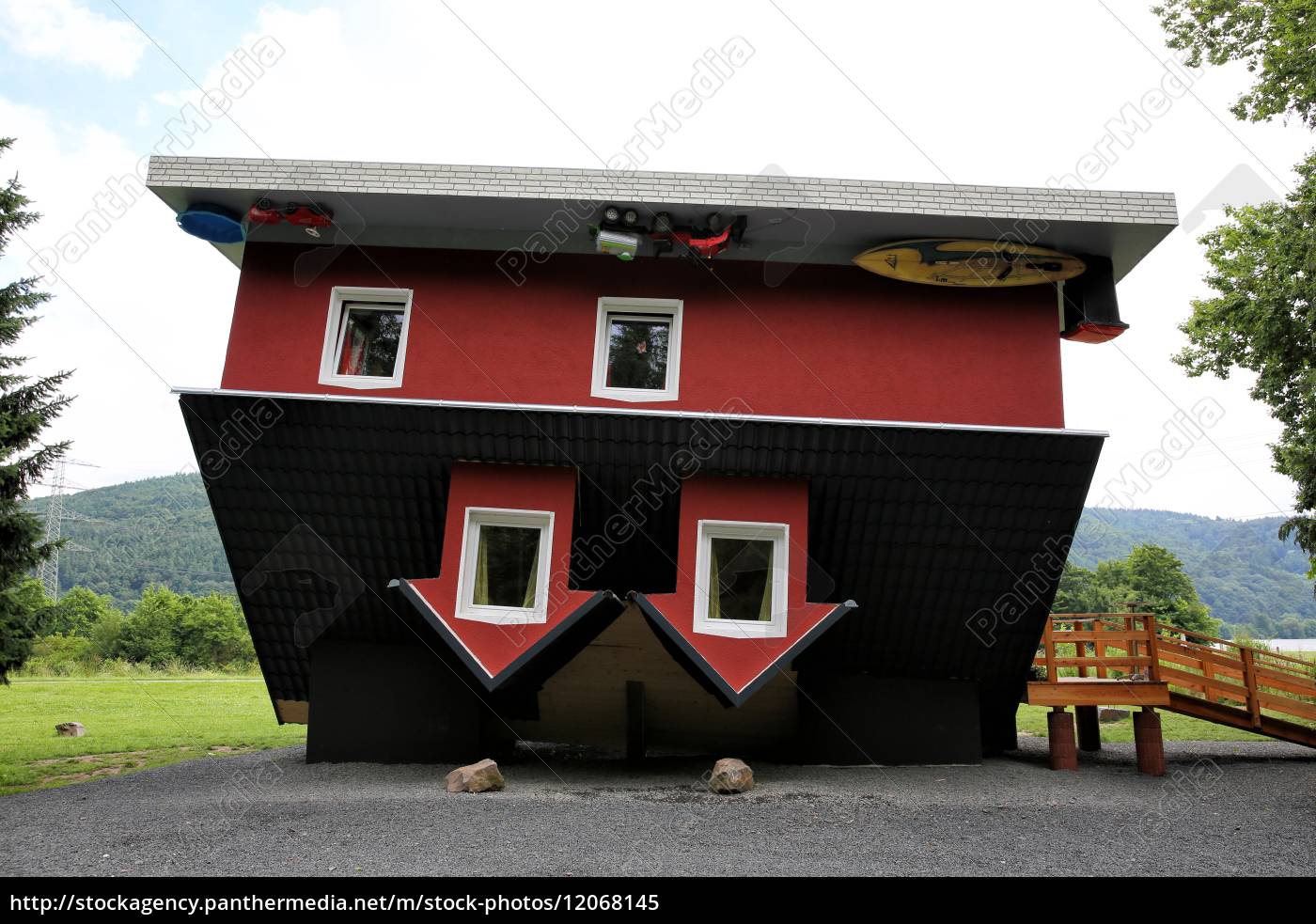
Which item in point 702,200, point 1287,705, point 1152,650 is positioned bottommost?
point 1287,705

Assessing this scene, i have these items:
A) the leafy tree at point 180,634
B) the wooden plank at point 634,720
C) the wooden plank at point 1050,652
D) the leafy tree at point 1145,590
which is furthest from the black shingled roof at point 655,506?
the leafy tree at point 180,634

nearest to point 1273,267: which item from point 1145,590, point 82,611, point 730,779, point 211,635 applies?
point 730,779

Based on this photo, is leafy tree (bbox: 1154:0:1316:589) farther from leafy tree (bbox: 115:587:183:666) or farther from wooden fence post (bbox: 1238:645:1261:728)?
leafy tree (bbox: 115:587:183:666)

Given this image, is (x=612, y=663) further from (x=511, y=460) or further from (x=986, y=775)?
(x=986, y=775)

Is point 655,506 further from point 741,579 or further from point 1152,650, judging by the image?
point 1152,650

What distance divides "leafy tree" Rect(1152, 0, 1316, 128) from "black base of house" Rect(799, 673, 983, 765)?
432 inches

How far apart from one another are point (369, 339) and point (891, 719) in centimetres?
816

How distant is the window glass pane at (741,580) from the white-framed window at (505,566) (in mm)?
1836

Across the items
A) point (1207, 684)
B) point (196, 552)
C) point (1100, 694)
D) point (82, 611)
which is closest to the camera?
point (1100, 694)

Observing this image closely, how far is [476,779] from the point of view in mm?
9438

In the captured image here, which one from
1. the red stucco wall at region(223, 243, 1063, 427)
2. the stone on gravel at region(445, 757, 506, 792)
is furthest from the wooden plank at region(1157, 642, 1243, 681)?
the stone on gravel at region(445, 757, 506, 792)

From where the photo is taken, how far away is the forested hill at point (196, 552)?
7731 centimetres

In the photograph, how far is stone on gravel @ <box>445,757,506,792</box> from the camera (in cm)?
944

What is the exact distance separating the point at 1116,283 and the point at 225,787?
12.3 metres
